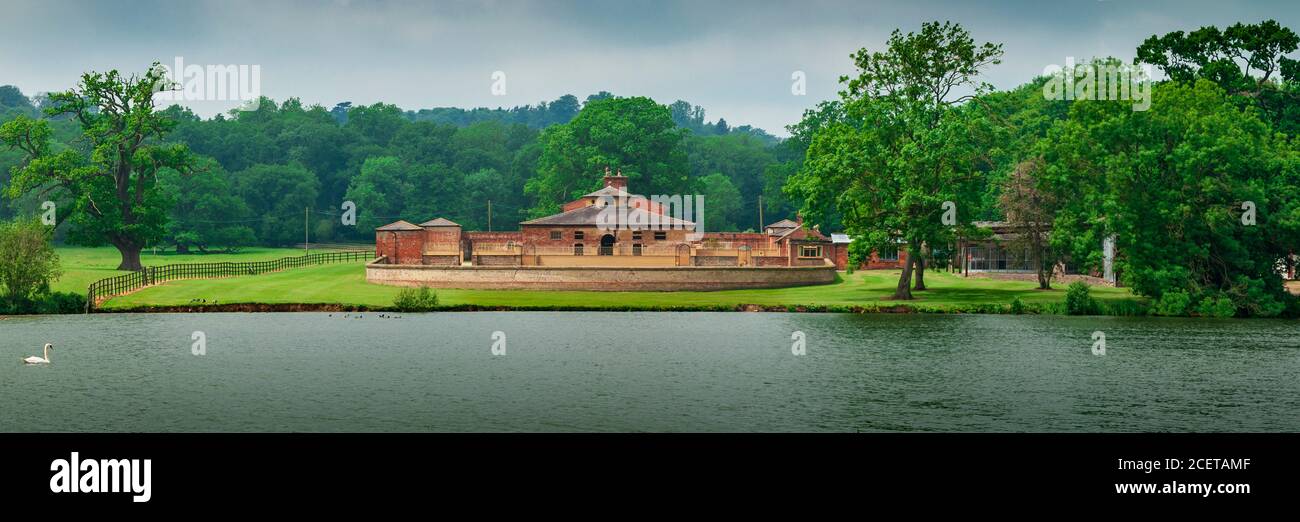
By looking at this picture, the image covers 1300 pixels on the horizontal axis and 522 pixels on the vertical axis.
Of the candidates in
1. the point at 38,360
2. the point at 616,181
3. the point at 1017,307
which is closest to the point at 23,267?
the point at 38,360

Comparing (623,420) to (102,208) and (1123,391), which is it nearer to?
(1123,391)

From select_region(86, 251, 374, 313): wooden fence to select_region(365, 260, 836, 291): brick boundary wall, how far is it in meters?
13.4

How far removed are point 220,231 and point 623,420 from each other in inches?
4037

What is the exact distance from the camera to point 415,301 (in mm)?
63156

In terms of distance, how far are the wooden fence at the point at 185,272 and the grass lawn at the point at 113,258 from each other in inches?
141

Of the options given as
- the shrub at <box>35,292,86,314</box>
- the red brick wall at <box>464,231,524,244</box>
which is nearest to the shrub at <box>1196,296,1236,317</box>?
the red brick wall at <box>464,231,524,244</box>

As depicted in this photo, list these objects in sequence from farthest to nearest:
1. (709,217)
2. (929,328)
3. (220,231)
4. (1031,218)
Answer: (709,217)
(220,231)
(1031,218)
(929,328)

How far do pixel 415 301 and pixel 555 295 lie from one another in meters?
8.46

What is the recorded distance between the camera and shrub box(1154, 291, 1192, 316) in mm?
57500

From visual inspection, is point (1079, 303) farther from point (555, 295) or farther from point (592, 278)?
point (555, 295)

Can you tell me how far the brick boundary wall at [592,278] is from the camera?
70438 millimetres

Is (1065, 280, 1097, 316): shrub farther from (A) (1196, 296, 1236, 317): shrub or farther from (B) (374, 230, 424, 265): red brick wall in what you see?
(B) (374, 230, 424, 265): red brick wall
